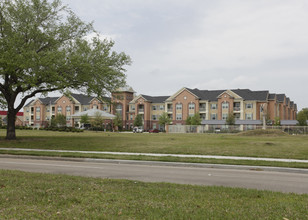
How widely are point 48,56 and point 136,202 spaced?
1804 centimetres

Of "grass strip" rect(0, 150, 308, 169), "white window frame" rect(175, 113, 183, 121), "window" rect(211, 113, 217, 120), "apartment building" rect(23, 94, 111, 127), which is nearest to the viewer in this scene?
"grass strip" rect(0, 150, 308, 169)

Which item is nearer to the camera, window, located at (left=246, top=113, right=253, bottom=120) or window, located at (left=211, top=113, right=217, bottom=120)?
window, located at (left=246, top=113, right=253, bottom=120)

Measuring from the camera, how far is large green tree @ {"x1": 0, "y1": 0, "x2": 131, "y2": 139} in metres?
21.9

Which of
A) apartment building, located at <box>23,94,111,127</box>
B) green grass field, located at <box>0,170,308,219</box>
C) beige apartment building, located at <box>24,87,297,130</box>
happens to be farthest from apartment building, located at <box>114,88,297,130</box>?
green grass field, located at <box>0,170,308,219</box>

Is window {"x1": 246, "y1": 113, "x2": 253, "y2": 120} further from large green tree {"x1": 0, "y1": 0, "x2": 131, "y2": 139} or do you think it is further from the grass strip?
the grass strip

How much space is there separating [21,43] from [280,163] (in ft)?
60.9

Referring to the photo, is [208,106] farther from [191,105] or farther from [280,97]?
[280,97]

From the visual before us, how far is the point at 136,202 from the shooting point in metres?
6.34

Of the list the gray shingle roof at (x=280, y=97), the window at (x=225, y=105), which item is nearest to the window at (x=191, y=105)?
the window at (x=225, y=105)

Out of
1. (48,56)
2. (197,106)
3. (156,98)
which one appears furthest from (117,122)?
(48,56)

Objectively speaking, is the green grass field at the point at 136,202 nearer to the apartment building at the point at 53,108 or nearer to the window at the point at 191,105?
the window at the point at 191,105

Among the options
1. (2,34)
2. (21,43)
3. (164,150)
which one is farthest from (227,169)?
(2,34)

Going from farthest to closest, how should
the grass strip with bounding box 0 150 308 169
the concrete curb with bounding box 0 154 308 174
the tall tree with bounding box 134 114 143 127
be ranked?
the tall tree with bounding box 134 114 143 127
the grass strip with bounding box 0 150 308 169
the concrete curb with bounding box 0 154 308 174

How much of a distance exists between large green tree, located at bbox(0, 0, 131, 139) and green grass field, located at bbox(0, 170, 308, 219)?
15.0 metres
